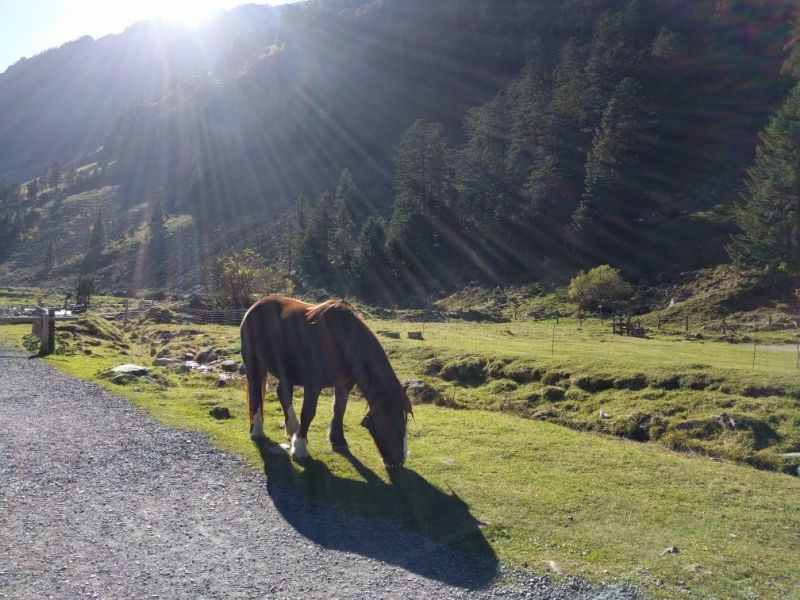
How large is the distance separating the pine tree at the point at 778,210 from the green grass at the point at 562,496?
4173 cm

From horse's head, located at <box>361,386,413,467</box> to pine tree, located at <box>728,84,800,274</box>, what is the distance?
157 feet

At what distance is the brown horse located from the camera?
9.09 meters

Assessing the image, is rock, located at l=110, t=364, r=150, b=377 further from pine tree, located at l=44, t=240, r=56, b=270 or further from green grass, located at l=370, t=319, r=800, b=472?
pine tree, located at l=44, t=240, r=56, b=270

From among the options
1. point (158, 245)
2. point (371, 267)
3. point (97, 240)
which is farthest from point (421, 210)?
point (97, 240)

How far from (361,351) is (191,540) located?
161 inches

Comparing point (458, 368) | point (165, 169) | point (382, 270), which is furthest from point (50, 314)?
point (165, 169)

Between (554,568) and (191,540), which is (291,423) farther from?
(554,568)

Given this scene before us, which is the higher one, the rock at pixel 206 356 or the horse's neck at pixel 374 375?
the horse's neck at pixel 374 375

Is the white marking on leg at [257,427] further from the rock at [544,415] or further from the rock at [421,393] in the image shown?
the rock at [544,415]

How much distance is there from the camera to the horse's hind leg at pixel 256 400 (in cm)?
1091

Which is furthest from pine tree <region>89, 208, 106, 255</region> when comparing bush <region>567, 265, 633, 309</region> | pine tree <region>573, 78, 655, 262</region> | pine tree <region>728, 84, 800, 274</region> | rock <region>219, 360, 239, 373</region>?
pine tree <region>728, 84, 800, 274</region>

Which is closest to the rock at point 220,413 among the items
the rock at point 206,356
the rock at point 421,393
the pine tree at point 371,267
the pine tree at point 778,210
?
the rock at point 421,393

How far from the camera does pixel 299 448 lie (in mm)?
9844

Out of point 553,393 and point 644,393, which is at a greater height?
point 644,393
